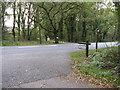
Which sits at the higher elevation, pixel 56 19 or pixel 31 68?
pixel 56 19

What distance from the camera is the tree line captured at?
14.4 m

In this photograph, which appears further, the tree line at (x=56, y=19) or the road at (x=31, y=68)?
the tree line at (x=56, y=19)

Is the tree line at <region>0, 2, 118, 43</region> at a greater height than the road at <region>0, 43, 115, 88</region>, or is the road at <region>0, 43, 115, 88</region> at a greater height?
the tree line at <region>0, 2, 118, 43</region>

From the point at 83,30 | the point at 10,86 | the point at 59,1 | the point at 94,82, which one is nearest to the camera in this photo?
the point at 10,86

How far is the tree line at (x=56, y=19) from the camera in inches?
565

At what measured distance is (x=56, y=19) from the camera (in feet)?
61.4

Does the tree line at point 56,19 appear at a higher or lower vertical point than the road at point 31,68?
higher

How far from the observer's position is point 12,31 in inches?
771

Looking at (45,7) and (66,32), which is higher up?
(45,7)

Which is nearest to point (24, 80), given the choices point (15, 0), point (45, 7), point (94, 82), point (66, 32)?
point (94, 82)

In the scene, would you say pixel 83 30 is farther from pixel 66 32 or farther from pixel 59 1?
pixel 59 1

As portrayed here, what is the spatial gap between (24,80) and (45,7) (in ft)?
47.8

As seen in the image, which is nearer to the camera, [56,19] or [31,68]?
[31,68]

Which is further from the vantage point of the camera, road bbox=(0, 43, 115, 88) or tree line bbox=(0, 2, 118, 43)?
tree line bbox=(0, 2, 118, 43)
